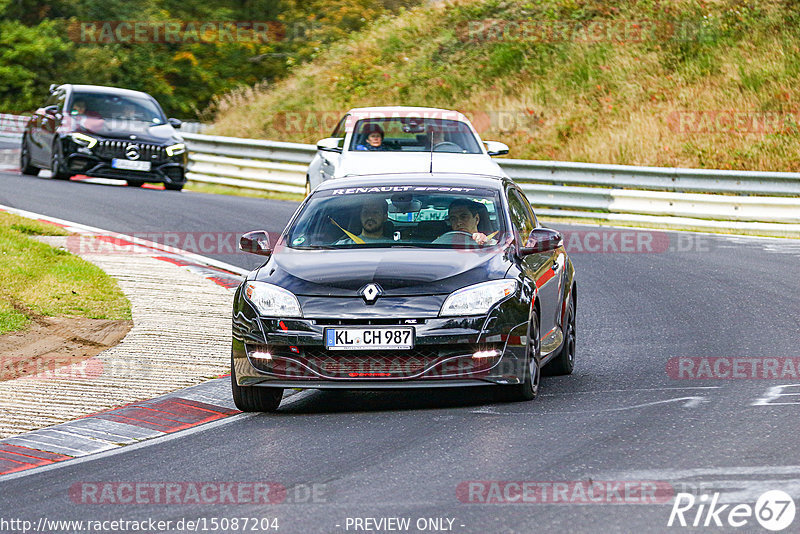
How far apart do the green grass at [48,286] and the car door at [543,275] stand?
12.7 feet

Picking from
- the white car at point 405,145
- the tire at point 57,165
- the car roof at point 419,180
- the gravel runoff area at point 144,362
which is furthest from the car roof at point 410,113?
the tire at point 57,165

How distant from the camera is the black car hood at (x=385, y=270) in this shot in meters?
8.33

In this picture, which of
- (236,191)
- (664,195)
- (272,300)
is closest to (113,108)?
(236,191)

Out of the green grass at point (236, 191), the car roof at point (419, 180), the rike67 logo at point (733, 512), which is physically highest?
the car roof at point (419, 180)

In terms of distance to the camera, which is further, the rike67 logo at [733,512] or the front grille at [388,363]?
the front grille at [388,363]

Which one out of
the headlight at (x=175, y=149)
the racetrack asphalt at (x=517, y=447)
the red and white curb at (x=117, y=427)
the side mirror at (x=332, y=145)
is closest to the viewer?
the racetrack asphalt at (x=517, y=447)

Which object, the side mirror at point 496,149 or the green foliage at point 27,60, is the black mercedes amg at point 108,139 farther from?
the green foliage at point 27,60

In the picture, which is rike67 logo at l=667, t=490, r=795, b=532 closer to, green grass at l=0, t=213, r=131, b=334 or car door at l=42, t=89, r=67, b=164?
green grass at l=0, t=213, r=131, b=334

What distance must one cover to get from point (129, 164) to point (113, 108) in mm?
1584

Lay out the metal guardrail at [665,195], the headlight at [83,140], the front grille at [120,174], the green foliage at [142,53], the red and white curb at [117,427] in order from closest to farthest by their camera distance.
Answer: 1. the red and white curb at [117,427]
2. the metal guardrail at [665,195]
3. the headlight at [83,140]
4. the front grille at [120,174]
5. the green foliage at [142,53]

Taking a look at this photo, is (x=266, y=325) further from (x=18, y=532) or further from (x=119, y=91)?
(x=119, y=91)

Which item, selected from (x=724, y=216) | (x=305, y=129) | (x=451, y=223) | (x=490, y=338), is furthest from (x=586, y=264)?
(x=305, y=129)

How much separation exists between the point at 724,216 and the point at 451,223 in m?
12.2

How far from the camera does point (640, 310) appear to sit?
12930 mm
